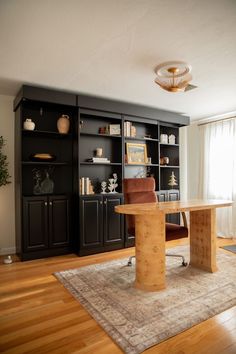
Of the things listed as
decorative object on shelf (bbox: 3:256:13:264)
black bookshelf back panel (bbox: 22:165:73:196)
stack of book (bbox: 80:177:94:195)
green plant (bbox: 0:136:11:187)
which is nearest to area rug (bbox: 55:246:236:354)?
decorative object on shelf (bbox: 3:256:13:264)

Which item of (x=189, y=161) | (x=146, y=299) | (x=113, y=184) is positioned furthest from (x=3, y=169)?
(x=189, y=161)

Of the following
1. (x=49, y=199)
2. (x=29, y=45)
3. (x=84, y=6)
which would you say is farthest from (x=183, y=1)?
(x=49, y=199)

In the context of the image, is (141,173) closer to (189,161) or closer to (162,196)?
(162,196)

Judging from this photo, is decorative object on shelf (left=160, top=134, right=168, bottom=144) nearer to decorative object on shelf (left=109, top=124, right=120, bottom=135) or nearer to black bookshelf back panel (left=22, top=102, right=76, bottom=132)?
decorative object on shelf (left=109, top=124, right=120, bottom=135)

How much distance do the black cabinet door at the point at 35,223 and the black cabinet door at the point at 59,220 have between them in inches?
2.9

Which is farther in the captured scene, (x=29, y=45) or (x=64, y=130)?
(x=64, y=130)

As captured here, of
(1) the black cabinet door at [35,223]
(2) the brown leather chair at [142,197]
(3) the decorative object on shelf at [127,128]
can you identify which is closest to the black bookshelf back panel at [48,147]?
(1) the black cabinet door at [35,223]

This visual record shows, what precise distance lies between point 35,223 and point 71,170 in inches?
39.3

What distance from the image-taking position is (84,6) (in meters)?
1.69

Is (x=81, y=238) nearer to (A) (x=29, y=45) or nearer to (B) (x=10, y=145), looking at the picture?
(B) (x=10, y=145)

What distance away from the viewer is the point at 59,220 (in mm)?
3527

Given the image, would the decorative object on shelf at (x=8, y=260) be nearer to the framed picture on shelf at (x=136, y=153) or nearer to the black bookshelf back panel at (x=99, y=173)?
the black bookshelf back panel at (x=99, y=173)

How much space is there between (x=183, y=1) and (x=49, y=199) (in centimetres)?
279

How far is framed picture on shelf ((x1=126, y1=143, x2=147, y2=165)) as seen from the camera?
4220 mm
